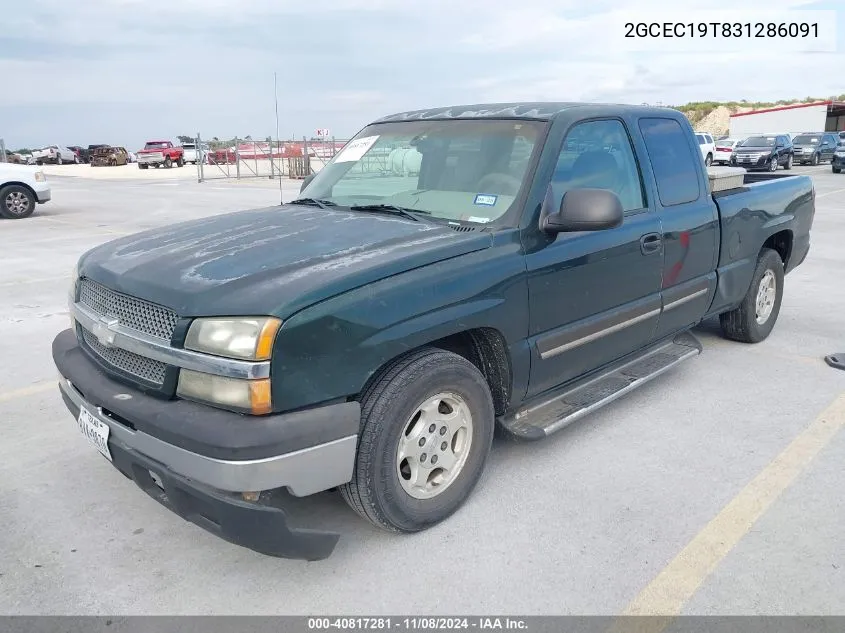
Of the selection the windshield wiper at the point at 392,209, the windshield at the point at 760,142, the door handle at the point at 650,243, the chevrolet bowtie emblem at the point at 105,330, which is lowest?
the chevrolet bowtie emblem at the point at 105,330

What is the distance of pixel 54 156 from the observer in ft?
168

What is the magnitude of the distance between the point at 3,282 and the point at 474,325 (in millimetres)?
7231

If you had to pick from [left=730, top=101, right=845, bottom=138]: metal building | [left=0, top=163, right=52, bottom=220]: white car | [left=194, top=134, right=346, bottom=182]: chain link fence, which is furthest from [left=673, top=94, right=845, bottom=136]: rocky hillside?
[left=0, top=163, right=52, bottom=220]: white car

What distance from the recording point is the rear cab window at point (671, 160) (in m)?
4.11

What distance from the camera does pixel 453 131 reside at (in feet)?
12.2

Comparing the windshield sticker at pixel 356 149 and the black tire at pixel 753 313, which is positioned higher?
the windshield sticker at pixel 356 149

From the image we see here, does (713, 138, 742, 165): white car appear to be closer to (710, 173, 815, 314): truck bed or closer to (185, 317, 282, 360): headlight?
(710, 173, 815, 314): truck bed

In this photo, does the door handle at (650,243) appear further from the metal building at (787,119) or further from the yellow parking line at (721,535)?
the metal building at (787,119)

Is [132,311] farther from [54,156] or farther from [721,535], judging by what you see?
[54,156]

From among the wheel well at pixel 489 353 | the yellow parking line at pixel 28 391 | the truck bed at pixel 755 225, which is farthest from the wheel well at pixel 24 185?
the wheel well at pixel 489 353

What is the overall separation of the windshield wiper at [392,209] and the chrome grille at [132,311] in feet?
4.20

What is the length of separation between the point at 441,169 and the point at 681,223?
1.57 meters

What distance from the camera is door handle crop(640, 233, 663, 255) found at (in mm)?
3836
